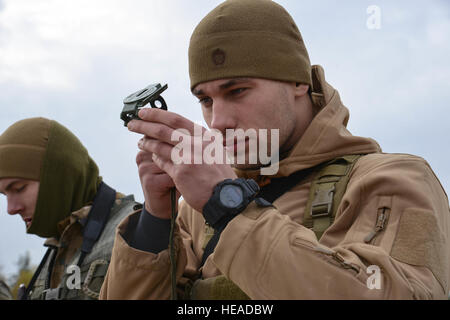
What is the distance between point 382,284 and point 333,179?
2.59ft

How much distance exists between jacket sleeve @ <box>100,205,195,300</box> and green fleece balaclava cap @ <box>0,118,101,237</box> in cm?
308

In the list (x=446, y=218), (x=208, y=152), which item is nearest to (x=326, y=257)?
(x=208, y=152)

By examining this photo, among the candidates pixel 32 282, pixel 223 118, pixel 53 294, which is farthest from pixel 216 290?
pixel 32 282

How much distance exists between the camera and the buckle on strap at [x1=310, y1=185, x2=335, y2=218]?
7.88 ft

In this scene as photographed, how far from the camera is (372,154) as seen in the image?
2662 mm

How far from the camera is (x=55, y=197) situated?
538 centimetres

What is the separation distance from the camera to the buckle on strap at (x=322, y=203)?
240 cm

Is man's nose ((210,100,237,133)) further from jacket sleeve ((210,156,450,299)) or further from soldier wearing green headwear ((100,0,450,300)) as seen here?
jacket sleeve ((210,156,450,299))

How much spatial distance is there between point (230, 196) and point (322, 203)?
0.67 meters

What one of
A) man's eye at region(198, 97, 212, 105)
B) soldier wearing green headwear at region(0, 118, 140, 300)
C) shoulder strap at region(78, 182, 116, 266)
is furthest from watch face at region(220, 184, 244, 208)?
shoulder strap at region(78, 182, 116, 266)

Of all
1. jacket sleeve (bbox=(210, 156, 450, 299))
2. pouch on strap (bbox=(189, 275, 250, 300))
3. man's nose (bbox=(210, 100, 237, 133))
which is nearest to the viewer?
jacket sleeve (bbox=(210, 156, 450, 299))

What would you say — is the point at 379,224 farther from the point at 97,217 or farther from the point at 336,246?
the point at 97,217
